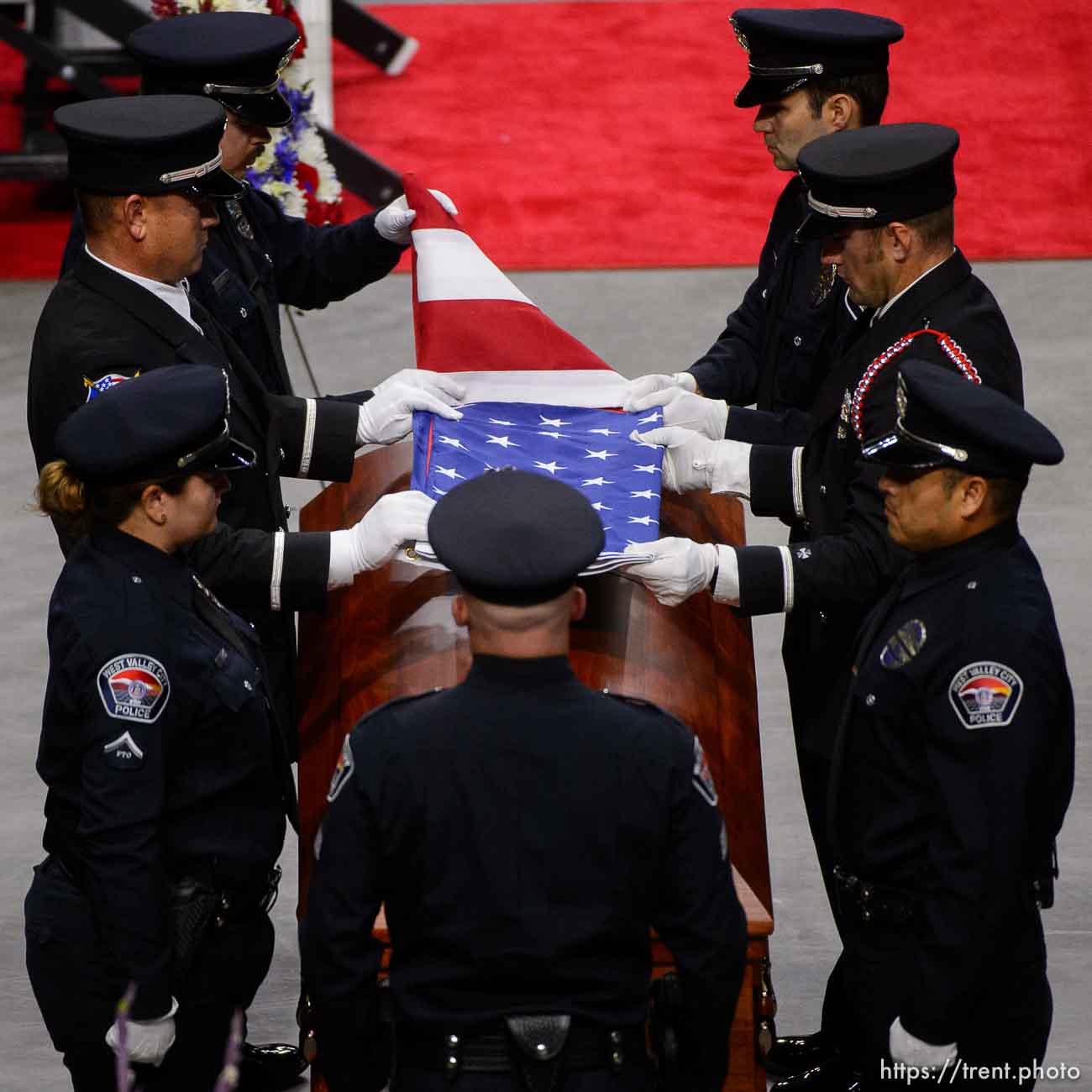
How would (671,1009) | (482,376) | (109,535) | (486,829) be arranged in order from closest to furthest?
(486,829) < (671,1009) < (109,535) < (482,376)

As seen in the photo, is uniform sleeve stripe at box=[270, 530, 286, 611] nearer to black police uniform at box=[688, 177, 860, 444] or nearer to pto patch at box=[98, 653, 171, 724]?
pto patch at box=[98, 653, 171, 724]

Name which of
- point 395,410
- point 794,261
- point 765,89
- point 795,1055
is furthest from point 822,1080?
point 765,89

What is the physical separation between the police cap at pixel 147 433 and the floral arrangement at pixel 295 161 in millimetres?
2782

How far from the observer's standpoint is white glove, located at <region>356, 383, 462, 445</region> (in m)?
3.12

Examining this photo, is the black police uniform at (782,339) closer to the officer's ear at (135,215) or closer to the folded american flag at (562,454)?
the folded american flag at (562,454)

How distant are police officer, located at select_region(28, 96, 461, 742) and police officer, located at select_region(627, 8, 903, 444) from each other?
0.66 metres

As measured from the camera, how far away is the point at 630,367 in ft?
19.0

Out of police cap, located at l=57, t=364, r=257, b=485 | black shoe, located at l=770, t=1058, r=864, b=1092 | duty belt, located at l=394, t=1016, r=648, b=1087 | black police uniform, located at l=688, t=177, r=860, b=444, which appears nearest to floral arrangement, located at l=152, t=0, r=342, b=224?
black police uniform, located at l=688, t=177, r=860, b=444

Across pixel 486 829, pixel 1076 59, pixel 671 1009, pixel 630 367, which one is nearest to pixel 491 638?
pixel 486 829

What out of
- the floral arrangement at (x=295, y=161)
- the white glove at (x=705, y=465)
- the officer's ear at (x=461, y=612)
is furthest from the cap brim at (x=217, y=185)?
the floral arrangement at (x=295, y=161)

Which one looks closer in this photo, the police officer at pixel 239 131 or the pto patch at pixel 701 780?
the pto patch at pixel 701 780

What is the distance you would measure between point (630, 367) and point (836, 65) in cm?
252

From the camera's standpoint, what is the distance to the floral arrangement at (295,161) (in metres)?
5.22

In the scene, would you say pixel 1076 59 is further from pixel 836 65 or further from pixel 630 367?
pixel 836 65
